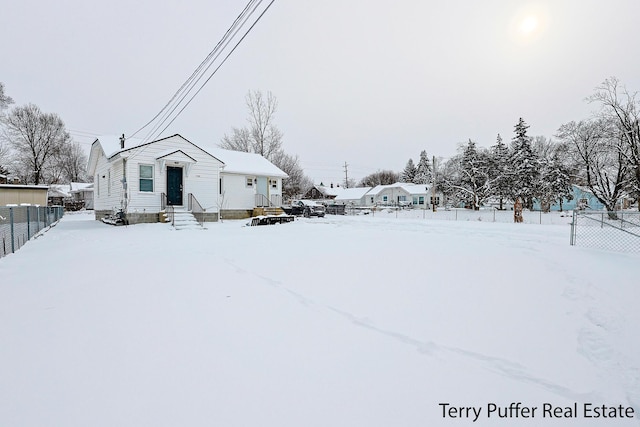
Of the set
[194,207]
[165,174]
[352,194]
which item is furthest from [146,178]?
[352,194]

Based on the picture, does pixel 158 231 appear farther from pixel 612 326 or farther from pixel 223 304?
pixel 612 326

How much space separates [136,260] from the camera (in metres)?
6.64

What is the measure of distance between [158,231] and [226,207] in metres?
6.98

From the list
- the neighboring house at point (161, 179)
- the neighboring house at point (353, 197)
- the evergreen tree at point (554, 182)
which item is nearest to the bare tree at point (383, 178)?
the neighboring house at point (353, 197)

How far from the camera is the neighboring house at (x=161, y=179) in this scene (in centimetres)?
1413

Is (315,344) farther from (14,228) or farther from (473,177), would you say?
(473,177)

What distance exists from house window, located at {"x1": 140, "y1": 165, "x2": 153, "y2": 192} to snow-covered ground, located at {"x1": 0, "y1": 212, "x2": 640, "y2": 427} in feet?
30.8

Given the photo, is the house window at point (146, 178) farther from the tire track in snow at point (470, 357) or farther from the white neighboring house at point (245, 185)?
the tire track in snow at point (470, 357)

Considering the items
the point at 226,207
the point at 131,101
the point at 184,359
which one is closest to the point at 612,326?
the point at 184,359

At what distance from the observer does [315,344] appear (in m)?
2.88

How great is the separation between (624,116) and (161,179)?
27.8 metres

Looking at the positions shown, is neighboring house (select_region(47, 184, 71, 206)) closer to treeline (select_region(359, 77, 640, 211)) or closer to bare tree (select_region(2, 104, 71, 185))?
bare tree (select_region(2, 104, 71, 185))

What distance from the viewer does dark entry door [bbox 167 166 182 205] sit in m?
15.2

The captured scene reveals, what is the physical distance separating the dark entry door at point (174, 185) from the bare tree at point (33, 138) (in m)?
34.0
